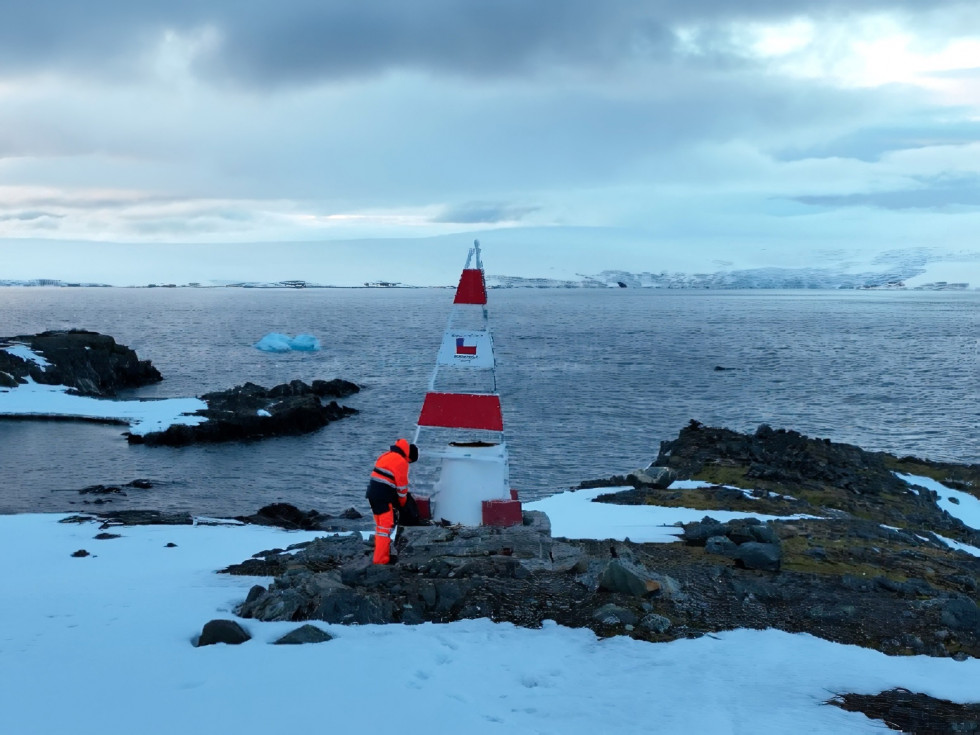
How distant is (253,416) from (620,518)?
23.1m

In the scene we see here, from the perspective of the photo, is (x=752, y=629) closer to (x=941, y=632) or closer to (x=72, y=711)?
(x=941, y=632)

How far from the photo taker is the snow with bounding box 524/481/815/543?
13055 millimetres

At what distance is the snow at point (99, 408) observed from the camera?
34.1 metres

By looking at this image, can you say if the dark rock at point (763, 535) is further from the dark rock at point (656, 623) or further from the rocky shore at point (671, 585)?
the dark rock at point (656, 623)

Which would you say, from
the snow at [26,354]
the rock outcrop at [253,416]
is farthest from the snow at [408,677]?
the snow at [26,354]

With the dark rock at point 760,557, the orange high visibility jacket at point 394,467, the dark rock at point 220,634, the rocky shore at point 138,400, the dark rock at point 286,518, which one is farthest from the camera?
the rocky shore at point 138,400

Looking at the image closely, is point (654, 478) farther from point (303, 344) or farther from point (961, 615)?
point (303, 344)

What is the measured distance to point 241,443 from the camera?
3228cm

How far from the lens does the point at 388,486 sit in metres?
9.71

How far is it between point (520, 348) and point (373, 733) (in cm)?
6828

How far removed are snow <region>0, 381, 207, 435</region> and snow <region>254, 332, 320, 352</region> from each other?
29.2m

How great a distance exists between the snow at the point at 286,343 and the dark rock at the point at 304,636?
6395cm

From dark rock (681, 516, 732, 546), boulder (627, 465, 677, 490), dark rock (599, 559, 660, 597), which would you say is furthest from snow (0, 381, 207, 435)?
dark rock (599, 559, 660, 597)

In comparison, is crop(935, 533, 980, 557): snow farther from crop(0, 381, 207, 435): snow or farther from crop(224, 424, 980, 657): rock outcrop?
crop(0, 381, 207, 435): snow
